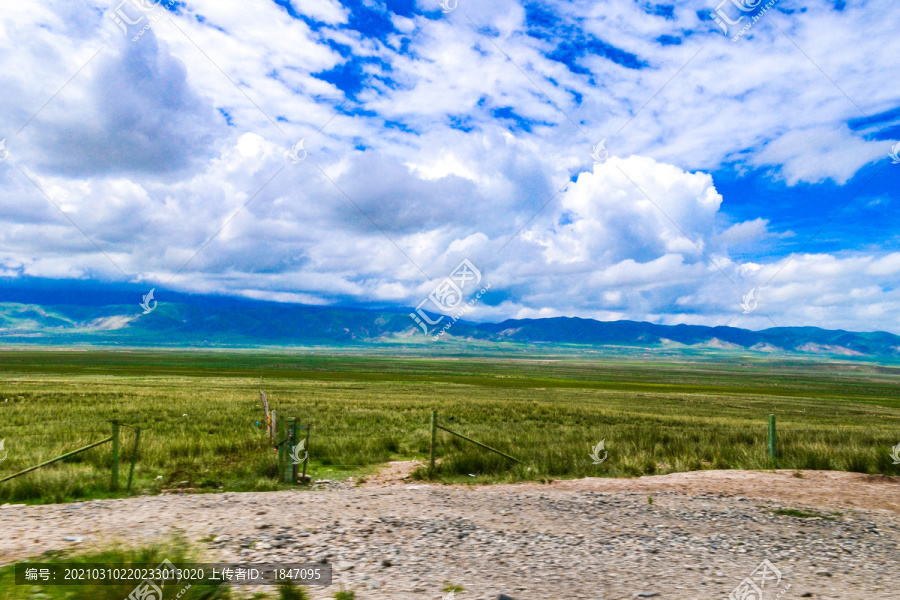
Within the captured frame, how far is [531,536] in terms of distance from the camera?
305 inches

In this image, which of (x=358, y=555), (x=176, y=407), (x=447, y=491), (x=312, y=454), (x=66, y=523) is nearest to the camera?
(x=358, y=555)

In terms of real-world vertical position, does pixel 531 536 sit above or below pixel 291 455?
below

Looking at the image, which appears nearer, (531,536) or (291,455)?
(531,536)

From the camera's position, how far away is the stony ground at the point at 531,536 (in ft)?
19.6

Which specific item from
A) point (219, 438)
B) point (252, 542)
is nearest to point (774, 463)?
point (252, 542)

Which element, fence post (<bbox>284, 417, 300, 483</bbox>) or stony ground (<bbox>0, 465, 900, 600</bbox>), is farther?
fence post (<bbox>284, 417, 300, 483</bbox>)

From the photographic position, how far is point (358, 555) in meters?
6.62

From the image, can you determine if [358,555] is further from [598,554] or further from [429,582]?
[598,554]

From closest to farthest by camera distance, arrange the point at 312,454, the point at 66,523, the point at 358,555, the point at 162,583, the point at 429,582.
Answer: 1. the point at 162,583
2. the point at 429,582
3. the point at 358,555
4. the point at 66,523
5. the point at 312,454

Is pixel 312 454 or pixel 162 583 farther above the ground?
pixel 162 583

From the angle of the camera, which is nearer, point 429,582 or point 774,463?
point 429,582

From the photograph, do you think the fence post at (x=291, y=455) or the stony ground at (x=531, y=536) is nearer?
the stony ground at (x=531, y=536)

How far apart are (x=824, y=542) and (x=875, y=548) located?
622 mm

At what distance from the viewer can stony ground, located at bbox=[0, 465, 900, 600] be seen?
598cm
